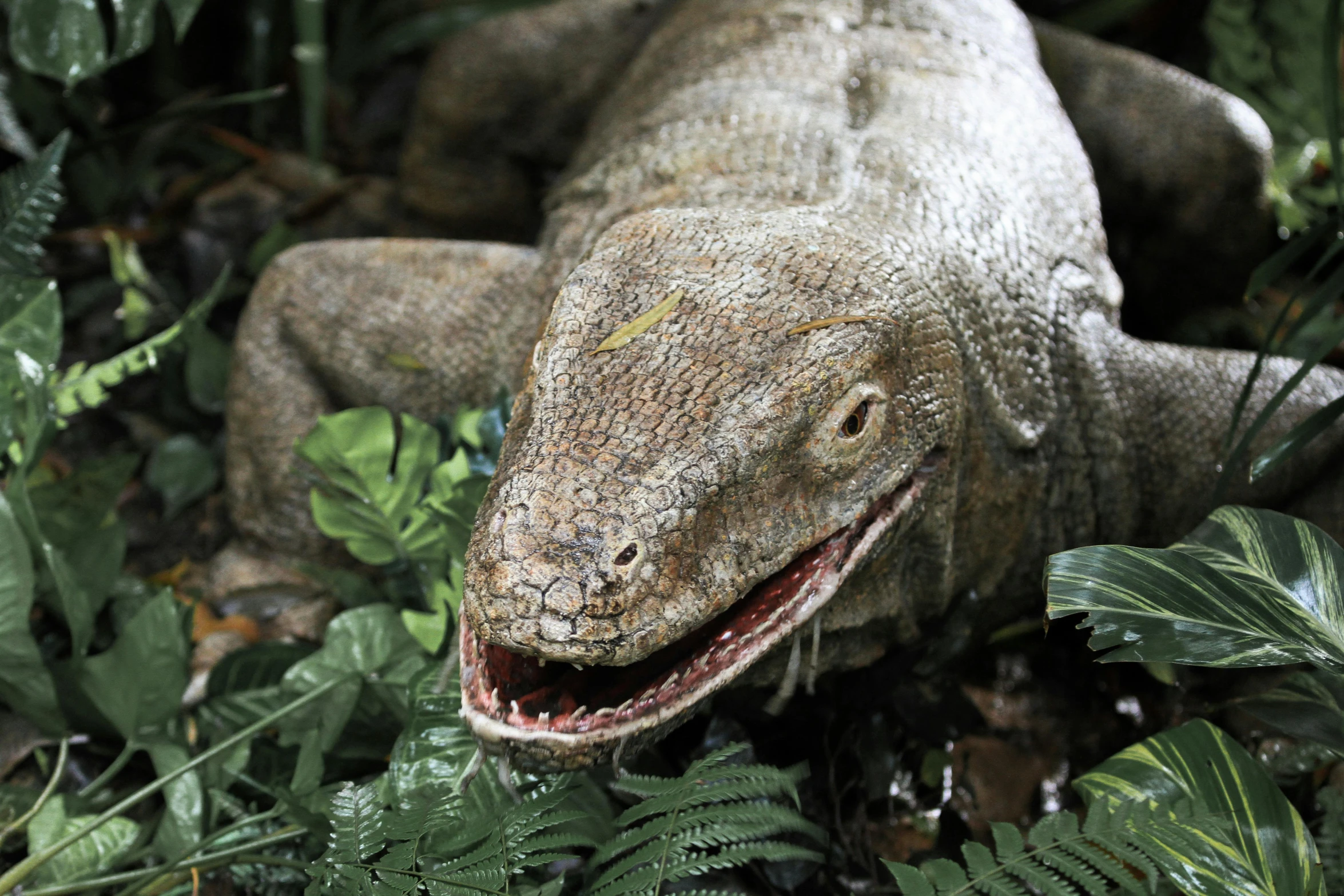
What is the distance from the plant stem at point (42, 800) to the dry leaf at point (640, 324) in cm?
129

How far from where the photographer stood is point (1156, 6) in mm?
4840

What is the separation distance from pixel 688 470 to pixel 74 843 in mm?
1383

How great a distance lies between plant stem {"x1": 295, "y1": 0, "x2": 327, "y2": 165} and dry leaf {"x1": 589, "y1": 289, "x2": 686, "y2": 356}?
255cm

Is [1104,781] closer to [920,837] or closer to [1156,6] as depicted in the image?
[920,837]

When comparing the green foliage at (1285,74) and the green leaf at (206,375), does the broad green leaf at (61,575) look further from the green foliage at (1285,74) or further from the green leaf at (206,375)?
the green foliage at (1285,74)

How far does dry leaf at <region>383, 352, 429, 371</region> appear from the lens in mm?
2922

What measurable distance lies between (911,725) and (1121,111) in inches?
92.5

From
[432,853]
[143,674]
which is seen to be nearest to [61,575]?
[143,674]

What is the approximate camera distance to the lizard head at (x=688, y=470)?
159 centimetres

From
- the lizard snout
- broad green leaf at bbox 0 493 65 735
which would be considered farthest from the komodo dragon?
broad green leaf at bbox 0 493 65 735

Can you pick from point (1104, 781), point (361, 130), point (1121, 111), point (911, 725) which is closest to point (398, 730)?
point (911, 725)

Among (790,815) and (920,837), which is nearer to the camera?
(790,815)

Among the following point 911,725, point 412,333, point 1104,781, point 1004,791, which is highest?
point 412,333

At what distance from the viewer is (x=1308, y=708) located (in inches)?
77.4
